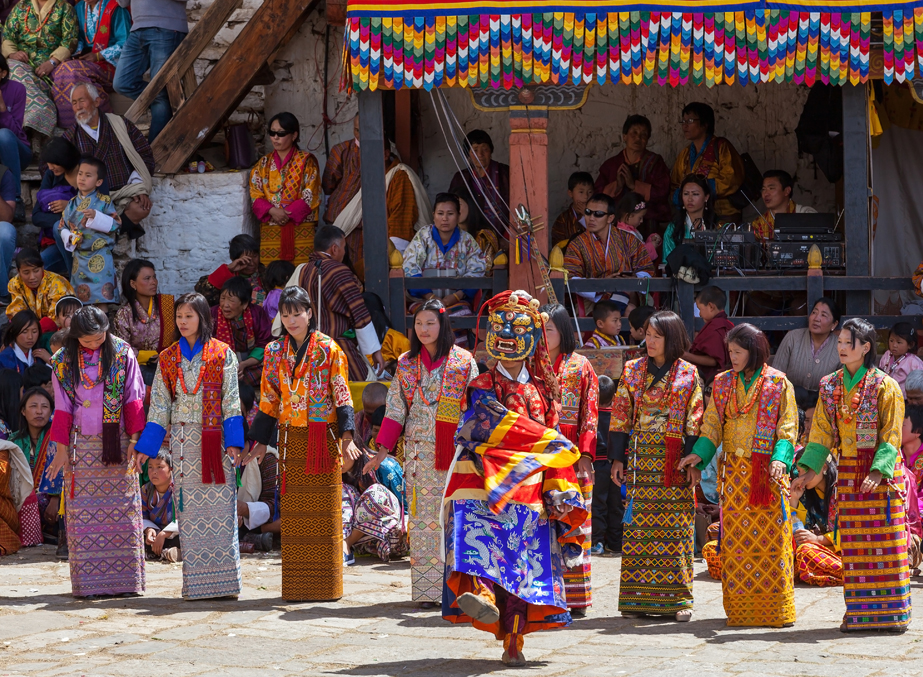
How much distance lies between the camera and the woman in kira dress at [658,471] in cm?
670

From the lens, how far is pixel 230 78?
11086 mm

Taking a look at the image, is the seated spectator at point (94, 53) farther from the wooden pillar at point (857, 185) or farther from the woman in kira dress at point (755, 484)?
the woman in kira dress at point (755, 484)

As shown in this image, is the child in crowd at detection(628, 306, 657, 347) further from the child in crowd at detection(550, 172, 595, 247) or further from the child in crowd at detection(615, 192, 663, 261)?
the child in crowd at detection(550, 172, 595, 247)

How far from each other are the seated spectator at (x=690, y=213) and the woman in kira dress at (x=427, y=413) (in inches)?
153

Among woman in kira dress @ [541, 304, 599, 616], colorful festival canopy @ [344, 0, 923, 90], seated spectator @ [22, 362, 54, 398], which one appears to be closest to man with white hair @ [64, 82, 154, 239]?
seated spectator @ [22, 362, 54, 398]

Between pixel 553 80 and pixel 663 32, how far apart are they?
89 cm

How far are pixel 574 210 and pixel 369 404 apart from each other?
3.11 metres

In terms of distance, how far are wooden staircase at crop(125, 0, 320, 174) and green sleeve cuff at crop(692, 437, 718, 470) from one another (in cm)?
605

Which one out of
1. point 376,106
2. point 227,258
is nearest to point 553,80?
point 376,106

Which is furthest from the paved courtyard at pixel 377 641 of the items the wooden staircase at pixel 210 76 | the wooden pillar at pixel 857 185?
the wooden staircase at pixel 210 76

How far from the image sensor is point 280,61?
12.2 meters

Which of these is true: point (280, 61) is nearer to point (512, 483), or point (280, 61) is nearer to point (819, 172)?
point (819, 172)

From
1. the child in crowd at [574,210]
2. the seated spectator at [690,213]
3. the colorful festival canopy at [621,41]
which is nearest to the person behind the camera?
the colorful festival canopy at [621,41]

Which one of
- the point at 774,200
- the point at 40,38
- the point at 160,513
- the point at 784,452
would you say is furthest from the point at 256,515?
the point at 40,38
